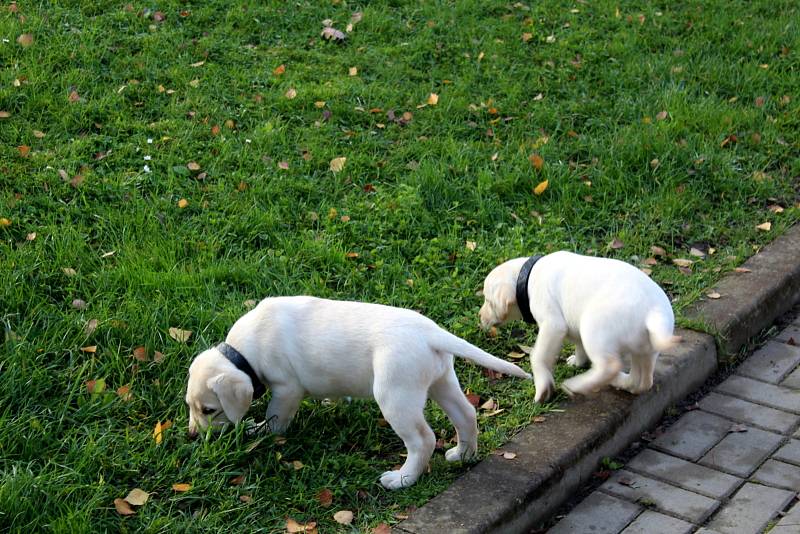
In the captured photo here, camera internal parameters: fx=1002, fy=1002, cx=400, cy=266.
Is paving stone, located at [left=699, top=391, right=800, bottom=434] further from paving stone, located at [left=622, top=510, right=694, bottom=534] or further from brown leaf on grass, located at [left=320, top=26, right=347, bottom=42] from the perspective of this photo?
brown leaf on grass, located at [left=320, top=26, right=347, bottom=42]

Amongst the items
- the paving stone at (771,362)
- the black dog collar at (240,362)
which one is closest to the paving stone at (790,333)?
the paving stone at (771,362)

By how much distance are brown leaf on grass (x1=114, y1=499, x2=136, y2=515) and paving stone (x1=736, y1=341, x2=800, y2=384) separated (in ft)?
10.2

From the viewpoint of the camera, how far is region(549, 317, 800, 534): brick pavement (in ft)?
13.0

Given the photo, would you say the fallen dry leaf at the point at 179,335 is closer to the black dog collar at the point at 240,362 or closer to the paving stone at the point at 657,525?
the black dog collar at the point at 240,362

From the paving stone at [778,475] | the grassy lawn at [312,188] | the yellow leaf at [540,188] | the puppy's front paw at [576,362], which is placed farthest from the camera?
the yellow leaf at [540,188]

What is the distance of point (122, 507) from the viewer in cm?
372

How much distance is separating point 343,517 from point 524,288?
4.74 ft

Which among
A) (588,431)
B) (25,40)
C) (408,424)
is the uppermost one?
(25,40)

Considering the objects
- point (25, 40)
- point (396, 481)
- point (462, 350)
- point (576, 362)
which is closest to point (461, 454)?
point (396, 481)

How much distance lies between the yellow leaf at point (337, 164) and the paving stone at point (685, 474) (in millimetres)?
2920

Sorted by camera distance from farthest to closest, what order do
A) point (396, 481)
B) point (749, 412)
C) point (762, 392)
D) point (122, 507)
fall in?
point (762, 392)
point (749, 412)
point (396, 481)
point (122, 507)

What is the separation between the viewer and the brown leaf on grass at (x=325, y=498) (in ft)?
12.8

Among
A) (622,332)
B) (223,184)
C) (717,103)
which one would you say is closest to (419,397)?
(622,332)

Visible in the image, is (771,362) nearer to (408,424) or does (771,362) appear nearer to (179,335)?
(408,424)
